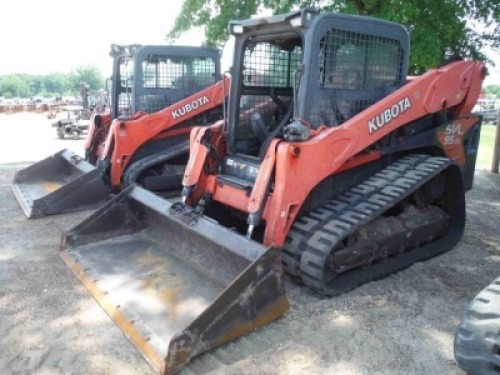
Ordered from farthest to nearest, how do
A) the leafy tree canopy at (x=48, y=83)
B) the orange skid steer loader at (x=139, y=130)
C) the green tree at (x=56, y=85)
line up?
the green tree at (x=56, y=85) < the leafy tree canopy at (x=48, y=83) < the orange skid steer loader at (x=139, y=130)

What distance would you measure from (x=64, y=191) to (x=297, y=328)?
4021 millimetres

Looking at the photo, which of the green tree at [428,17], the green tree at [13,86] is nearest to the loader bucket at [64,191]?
the green tree at [428,17]

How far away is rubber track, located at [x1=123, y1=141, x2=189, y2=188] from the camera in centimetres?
673

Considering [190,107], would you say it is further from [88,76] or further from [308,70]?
Result: [88,76]

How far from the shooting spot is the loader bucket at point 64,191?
20.2 feet

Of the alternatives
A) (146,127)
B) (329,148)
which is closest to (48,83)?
(146,127)

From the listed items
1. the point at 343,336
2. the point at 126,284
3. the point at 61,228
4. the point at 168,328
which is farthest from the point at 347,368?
the point at 61,228

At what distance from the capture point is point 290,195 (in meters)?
3.82

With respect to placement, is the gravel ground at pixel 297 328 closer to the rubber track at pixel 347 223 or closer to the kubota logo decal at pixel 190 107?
the rubber track at pixel 347 223

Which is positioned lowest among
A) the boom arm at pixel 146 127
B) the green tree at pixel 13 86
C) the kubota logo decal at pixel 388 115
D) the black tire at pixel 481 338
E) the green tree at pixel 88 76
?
the green tree at pixel 13 86

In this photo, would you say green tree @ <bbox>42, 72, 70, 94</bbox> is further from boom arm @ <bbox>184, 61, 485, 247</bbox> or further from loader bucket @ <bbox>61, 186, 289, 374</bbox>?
boom arm @ <bbox>184, 61, 485, 247</bbox>

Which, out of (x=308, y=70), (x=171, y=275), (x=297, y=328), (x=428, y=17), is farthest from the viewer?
(x=428, y=17)

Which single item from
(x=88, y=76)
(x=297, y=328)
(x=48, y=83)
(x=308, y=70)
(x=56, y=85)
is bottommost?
(x=56, y=85)

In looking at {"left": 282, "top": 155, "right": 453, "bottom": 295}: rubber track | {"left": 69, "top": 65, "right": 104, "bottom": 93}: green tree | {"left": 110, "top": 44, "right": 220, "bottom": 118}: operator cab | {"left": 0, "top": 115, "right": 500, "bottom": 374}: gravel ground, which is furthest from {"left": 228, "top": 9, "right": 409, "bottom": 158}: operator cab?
{"left": 69, "top": 65, "right": 104, "bottom": 93}: green tree
